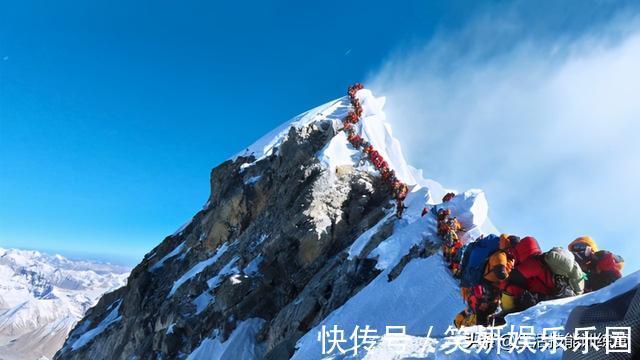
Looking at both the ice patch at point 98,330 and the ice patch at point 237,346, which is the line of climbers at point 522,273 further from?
the ice patch at point 98,330

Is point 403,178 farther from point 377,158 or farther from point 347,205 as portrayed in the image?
point 347,205

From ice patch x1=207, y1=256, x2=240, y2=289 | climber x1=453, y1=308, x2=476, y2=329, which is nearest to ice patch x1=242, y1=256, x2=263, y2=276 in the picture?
ice patch x1=207, y1=256, x2=240, y2=289

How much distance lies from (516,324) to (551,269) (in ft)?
7.86

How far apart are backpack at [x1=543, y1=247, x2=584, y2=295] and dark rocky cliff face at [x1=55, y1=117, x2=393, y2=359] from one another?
34.0 feet

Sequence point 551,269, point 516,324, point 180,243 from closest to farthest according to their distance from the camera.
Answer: point 516,324
point 551,269
point 180,243

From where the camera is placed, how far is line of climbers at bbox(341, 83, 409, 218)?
1087 inches

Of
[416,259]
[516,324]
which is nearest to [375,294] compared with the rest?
[416,259]

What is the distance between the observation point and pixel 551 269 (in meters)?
10.1

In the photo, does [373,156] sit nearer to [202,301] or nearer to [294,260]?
[294,260]

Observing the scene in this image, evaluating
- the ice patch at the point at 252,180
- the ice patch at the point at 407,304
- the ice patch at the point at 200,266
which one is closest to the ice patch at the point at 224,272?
the ice patch at the point at 200,266

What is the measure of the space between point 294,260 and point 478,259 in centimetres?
1898

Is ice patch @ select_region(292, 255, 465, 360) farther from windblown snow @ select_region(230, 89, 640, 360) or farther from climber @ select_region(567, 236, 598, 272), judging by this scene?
climber @ select_region(567, 236, 598, 272)

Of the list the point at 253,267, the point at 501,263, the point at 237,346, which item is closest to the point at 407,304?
→ the point at 501,263

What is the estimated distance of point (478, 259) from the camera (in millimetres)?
11742
